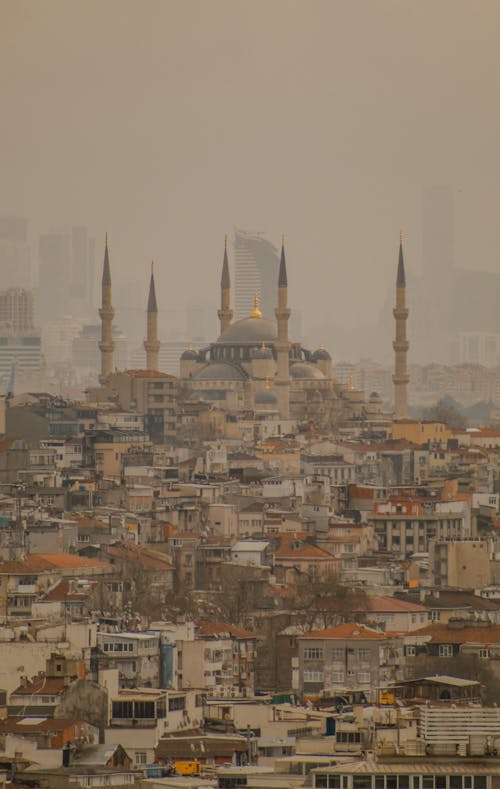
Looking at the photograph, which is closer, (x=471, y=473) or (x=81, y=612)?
(x=81, y=612)

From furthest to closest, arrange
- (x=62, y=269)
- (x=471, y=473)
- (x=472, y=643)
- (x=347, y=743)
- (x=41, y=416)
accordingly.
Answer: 1. (x=62, y=269)
2. (x=41, y=416)
3. (x=471, y=473)
4. (x=472, y=643)
5. (x=347, y=743)

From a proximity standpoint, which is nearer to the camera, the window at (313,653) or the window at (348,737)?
the window at (348,737)

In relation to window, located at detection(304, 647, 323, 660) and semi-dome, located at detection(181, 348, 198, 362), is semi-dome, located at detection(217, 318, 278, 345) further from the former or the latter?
window, located at detection(304, 647, 323, 660)

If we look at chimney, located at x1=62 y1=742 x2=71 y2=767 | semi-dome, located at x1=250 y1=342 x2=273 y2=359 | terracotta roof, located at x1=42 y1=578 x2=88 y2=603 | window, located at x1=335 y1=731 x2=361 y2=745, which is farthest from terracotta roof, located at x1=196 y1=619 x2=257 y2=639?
semi-dome, located at x1=250 y1=342 x2=273 y2=359

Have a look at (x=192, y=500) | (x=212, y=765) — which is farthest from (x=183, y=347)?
(x=212, y=765)

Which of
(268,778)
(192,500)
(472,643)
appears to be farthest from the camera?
(192,500)

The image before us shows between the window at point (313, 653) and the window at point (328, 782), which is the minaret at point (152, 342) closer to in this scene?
Answer: the window at point (313, 653)

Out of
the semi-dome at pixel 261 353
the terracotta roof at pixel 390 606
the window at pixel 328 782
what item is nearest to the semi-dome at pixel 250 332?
the semi-dome at pixel 261 353

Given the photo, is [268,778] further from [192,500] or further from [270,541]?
[192,500]
